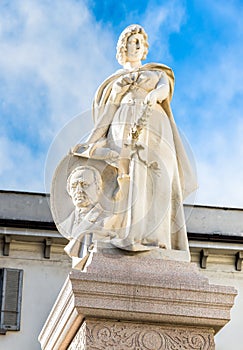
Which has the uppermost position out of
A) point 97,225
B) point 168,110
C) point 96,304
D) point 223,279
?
point 223,279

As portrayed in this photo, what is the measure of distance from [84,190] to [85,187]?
32 mm

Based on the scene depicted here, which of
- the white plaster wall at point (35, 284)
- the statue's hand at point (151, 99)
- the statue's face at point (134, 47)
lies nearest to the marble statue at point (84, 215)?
the statue's hand at point (151, 99)

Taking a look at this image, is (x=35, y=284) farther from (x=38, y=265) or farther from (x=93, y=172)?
(x=93, y=172)

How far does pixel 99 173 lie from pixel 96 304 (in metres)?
1.57

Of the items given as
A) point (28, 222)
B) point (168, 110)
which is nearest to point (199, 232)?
point (28, 222)

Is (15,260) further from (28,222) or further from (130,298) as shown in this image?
(130,298)

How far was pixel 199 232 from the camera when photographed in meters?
25.3

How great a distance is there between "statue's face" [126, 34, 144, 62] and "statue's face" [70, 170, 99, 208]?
1.42 meters

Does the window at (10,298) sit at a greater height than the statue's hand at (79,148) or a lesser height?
greater

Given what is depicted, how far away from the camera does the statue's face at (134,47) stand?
13094 millimetres

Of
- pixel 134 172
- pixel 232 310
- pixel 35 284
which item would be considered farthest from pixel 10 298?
pixel 134 172

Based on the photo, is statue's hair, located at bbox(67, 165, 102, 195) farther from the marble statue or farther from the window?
the window

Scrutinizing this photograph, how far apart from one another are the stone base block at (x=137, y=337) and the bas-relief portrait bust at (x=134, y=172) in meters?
0.78

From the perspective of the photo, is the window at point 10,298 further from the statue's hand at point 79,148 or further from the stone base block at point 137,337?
the stone base block at point 137,337
